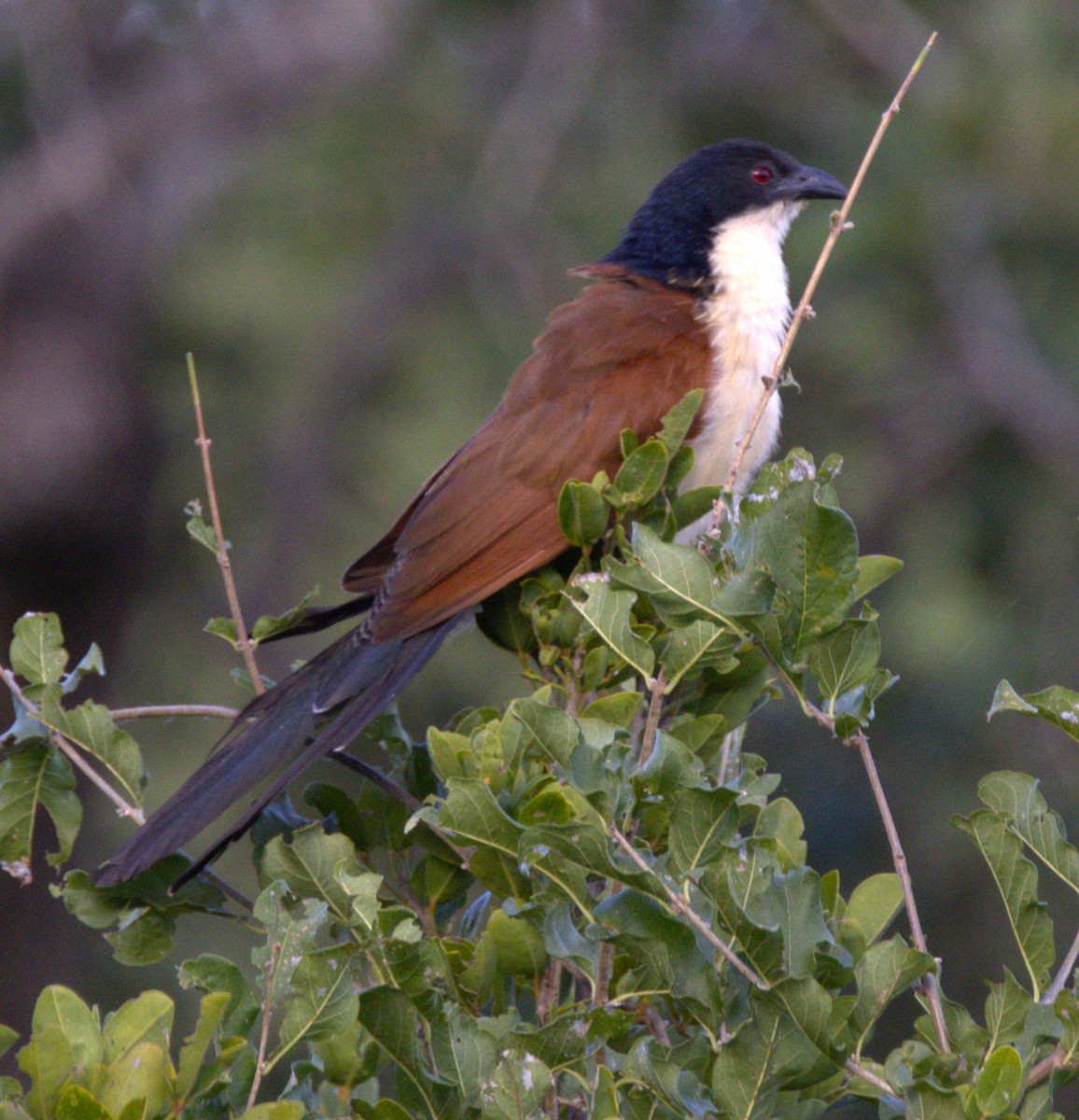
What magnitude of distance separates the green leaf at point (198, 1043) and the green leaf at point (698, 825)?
330 millimetres

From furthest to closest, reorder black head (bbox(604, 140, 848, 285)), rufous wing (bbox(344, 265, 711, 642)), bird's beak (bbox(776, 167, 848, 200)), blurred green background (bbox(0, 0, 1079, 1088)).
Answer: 1. blurred green background (bbox(0, 0, 1079, 1088))
2. bird's beak (bbox(776, 167, 848, 200))
3. black head (bbox(604, 140, 848, 285))
4. rufous wing (bbox(344, 265, 711, 642))

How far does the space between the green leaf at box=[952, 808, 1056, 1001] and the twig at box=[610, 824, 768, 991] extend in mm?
230

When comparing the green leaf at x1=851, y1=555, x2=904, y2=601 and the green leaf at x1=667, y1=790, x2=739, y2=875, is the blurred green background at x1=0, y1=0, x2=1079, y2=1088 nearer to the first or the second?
the green leaf at x1=851, y1=555, x2=904, y2=601

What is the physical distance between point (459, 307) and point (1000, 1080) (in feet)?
18.1

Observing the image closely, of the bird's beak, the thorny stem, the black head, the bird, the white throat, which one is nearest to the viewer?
the thorny stem

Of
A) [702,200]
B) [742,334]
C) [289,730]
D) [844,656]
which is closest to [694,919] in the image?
[844,656]

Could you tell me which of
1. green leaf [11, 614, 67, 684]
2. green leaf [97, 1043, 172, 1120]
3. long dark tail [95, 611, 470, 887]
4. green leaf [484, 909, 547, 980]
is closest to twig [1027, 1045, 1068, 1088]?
green leaf [484, 909, 547, 980]

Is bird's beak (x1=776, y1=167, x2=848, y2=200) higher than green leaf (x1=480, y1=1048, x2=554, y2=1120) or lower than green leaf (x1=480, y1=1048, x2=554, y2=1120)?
Result: higher

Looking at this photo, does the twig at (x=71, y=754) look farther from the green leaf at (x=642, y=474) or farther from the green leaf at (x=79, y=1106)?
the green leaf at (x=642, y=474)

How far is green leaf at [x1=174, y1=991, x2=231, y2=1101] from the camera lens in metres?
1.07

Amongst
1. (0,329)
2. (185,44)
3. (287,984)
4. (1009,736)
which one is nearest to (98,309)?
(0,329)

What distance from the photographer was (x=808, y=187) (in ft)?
9.77

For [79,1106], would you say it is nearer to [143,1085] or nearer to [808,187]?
[143,1085]

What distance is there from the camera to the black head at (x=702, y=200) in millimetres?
2801
